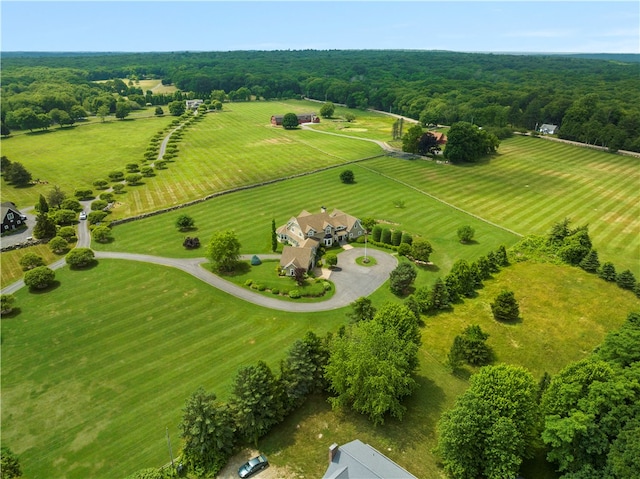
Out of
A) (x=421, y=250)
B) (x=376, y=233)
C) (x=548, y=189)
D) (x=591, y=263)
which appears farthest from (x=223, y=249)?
(x=548, y=189)

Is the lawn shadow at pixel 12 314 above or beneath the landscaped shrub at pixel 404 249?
beneath

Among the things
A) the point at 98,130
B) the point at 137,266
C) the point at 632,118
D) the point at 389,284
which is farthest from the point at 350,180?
the point at 98,130

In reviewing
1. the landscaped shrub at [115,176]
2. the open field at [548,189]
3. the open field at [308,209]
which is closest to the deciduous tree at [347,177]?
the open field at [308,209]

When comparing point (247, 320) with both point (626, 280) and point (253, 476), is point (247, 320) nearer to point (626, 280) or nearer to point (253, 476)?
point (253, 476)

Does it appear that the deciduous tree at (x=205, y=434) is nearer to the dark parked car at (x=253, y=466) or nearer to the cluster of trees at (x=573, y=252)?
the dark parked car at (x=253, y=466)

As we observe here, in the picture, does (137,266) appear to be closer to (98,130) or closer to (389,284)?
(389,284)
